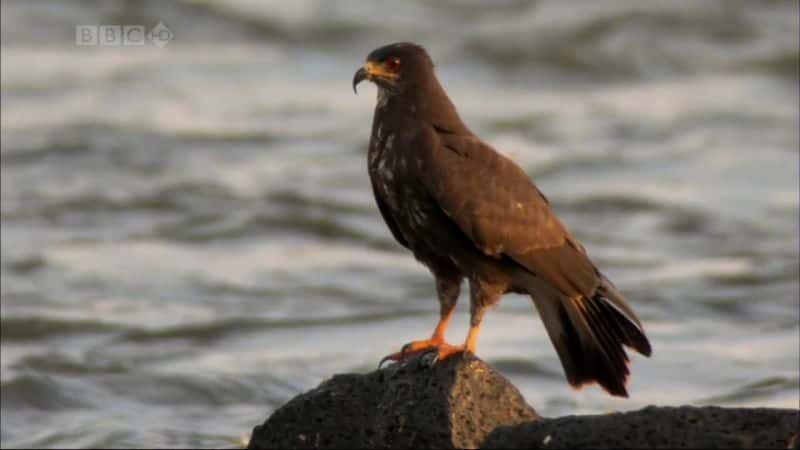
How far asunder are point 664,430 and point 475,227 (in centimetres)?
154

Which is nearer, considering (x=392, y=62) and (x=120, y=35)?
(x=392, y=62)

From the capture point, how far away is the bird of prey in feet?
26.7

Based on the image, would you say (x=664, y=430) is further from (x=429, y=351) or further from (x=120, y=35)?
(x=120, y=35)

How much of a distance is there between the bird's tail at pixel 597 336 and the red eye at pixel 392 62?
1.12 m

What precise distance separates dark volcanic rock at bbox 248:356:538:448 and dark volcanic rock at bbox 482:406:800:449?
19.6 inches

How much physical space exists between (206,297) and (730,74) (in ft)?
29.3

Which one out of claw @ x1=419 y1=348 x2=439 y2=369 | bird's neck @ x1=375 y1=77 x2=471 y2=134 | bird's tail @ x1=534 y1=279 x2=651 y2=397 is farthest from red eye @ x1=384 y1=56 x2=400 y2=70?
claw @ x1=419 y1=348 x2=439 y2=369

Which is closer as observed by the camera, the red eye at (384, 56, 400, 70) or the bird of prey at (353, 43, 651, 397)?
the bird of prey at (353, 43, 651, 397)

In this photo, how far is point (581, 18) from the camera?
971 inches

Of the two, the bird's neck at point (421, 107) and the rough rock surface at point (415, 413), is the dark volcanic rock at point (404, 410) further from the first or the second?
the bird's neck at point (421, 107)

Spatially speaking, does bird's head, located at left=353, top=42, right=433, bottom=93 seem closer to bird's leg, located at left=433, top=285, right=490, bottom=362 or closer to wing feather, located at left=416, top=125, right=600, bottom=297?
wing feather, located at left=416, top=125, right=600, bottom=297

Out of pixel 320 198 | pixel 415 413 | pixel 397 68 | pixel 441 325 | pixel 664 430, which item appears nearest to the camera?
pixel 664 430

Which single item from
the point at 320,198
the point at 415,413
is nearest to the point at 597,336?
the point at 415,413

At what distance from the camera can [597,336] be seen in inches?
326
